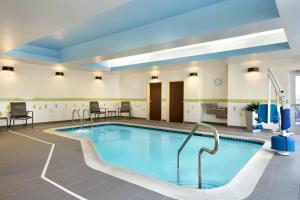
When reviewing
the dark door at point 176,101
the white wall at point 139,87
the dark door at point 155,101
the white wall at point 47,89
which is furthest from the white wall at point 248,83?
the white wall at point 47,89

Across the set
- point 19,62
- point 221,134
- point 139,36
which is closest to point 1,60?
point 19,62

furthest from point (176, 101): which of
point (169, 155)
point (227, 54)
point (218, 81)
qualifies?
point (169, 155)

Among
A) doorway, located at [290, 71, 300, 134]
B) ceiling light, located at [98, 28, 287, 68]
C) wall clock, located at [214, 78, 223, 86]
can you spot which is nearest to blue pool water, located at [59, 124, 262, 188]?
doorway, located at [290, 71, 300, 134]

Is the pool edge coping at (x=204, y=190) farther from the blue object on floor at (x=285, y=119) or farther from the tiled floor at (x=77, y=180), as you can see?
the blue object on floor at (x=285, y=119)

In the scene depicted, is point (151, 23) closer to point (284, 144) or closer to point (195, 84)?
point (284, 144)

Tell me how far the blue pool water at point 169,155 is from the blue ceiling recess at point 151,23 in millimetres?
2678

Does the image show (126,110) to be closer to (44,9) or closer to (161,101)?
(161,101)

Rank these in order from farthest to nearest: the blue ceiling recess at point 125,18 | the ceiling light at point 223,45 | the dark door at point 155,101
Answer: the dark door at point 155,101 → the ceiling light at point 223,45 → the blue ceiling recess at point 125,18

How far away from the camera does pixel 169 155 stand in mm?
4297

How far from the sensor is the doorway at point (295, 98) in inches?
241

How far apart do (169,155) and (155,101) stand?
549 cm

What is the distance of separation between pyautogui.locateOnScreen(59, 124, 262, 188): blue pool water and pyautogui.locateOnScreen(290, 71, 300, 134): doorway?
2.46 metres

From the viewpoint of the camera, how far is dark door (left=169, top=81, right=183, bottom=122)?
8.74 metres

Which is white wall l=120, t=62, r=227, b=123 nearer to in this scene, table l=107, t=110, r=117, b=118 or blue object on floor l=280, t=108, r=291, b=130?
table l=107, t=110, r=117, b=118
